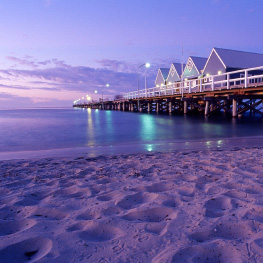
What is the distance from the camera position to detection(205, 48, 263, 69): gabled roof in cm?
2886

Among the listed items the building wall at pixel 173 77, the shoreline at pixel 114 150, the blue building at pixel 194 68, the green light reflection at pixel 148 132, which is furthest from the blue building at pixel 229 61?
the shoreline at pixel 114 150

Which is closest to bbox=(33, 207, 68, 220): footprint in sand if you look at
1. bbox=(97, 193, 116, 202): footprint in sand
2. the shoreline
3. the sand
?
the sand

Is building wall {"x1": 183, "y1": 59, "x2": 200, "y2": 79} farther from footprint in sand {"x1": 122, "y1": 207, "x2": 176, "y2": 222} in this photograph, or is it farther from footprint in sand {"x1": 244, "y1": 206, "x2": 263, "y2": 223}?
footprint in sand {"x1": 122, "y1": 207, "x2": 176, "y2": 222}

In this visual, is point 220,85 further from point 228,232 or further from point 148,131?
point 228,232

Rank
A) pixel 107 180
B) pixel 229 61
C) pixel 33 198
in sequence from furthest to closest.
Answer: pixel 229 61 < pixel 107 180 < pixel 33 198

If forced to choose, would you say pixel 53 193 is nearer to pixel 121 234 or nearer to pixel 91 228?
pixel 91 228

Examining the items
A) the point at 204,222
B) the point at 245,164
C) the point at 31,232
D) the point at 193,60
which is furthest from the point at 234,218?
the point at 193,60

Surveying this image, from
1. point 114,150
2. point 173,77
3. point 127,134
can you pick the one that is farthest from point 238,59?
point 114,150

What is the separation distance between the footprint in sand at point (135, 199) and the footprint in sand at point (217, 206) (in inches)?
25.8

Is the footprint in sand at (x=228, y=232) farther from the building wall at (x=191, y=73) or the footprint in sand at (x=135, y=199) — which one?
the building wall at (x=191, y=73)

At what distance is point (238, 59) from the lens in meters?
29.9

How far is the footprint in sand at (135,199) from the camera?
8.50 ft

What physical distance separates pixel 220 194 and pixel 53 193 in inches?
87.6

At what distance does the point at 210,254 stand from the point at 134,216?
0.85 metres
